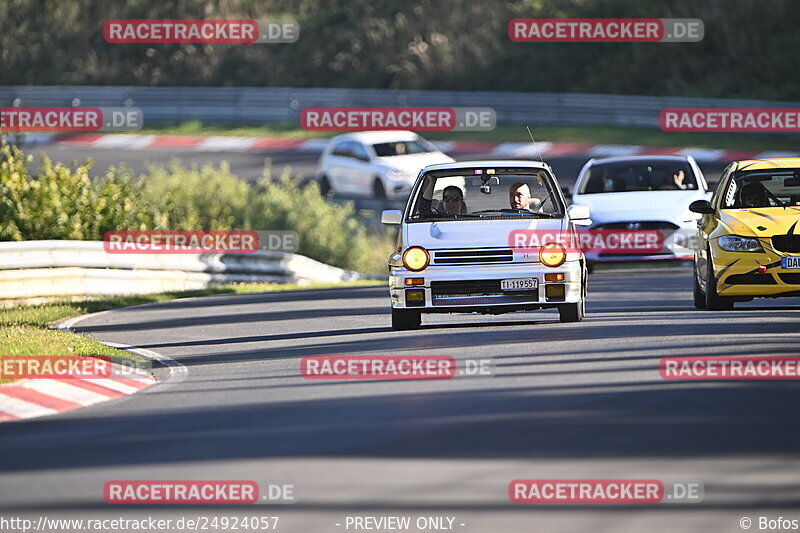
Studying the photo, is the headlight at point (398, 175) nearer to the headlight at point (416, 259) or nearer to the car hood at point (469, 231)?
the car hood at point (469, 231)

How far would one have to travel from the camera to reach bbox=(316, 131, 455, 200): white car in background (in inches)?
1387

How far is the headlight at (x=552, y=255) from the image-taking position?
1471 cm

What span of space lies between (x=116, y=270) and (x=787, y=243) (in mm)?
10445

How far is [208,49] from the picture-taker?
55.7 meters

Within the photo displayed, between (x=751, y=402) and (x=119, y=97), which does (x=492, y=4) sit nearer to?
(x=119, y=97)

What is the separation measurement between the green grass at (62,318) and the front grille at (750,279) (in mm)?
5824

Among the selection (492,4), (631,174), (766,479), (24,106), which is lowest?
(766,479)

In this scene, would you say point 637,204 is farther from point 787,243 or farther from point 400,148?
point 400,148

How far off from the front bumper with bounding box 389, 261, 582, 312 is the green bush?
10.2 meters

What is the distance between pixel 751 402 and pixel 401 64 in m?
42.6

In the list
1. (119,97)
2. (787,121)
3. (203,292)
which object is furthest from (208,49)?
(203,292)

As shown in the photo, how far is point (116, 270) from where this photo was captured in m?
22.7

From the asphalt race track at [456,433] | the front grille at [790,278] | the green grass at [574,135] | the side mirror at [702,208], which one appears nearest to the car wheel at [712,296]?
the side mirror at [702,208]

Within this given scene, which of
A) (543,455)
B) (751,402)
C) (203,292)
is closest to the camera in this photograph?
(543,455)
